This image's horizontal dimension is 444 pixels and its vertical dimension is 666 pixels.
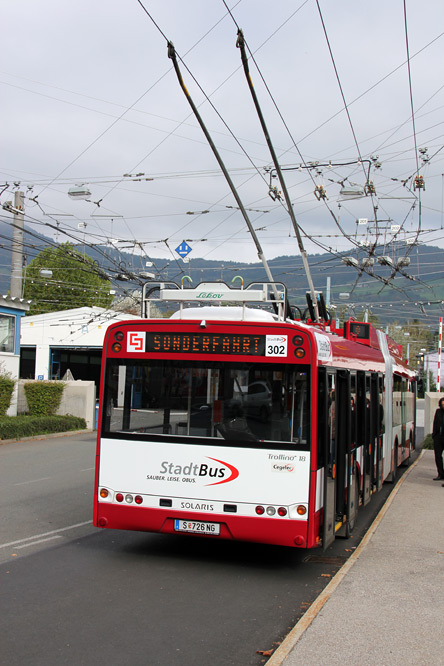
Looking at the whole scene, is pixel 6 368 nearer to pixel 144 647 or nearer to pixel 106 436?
pixel 106 436

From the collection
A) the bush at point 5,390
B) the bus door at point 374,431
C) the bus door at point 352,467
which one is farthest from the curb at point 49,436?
the bus door at point 352,467

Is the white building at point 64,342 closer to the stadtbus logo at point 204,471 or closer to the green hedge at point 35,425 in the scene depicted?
the green hedge at point 35,425

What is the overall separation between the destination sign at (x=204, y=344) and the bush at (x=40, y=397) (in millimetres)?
23805

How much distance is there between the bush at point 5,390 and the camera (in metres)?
26.4

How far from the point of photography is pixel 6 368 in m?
28.6

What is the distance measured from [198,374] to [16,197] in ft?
67.2

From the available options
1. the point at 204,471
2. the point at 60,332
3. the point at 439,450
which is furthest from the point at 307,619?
the point at 60,332

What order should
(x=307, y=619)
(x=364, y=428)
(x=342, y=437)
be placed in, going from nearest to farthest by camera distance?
(x=307, y=619) < (x=342, y=437) < (x=364, y=428)

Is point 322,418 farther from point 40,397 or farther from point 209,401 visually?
point 40,397

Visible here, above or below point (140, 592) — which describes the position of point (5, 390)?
A: above

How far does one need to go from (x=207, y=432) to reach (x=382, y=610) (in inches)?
106

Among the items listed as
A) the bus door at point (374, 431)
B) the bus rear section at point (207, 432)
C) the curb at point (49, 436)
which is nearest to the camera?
the bus rear section at point (207, 432)

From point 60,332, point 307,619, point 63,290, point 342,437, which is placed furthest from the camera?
point 63,290

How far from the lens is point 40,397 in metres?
30.8
